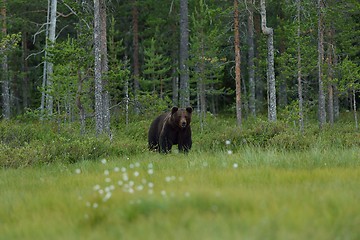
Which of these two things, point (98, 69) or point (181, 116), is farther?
point (98, 69)

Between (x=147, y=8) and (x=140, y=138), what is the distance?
1847 centimetres

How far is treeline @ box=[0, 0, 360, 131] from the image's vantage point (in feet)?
59.0

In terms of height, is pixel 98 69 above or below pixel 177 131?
above

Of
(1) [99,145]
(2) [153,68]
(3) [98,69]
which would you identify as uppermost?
(2) [153,68]

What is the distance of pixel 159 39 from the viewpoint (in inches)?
1443

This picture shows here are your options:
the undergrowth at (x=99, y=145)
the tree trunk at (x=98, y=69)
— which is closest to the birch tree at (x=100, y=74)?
the tree trunk at (x=98, y=69)

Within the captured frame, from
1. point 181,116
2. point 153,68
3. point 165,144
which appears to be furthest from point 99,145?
point 153,68

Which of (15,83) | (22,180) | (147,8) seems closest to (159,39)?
(147,8)

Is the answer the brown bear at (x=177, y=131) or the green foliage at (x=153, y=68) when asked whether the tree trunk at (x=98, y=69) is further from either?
the green foliage at (x=153, y=68)

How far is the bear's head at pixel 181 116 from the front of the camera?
12588mm

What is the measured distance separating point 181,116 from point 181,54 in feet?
60.4

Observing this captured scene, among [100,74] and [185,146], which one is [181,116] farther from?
[100,74]

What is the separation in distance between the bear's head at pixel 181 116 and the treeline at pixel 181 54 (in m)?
4.03

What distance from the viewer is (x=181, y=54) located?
100 feet
